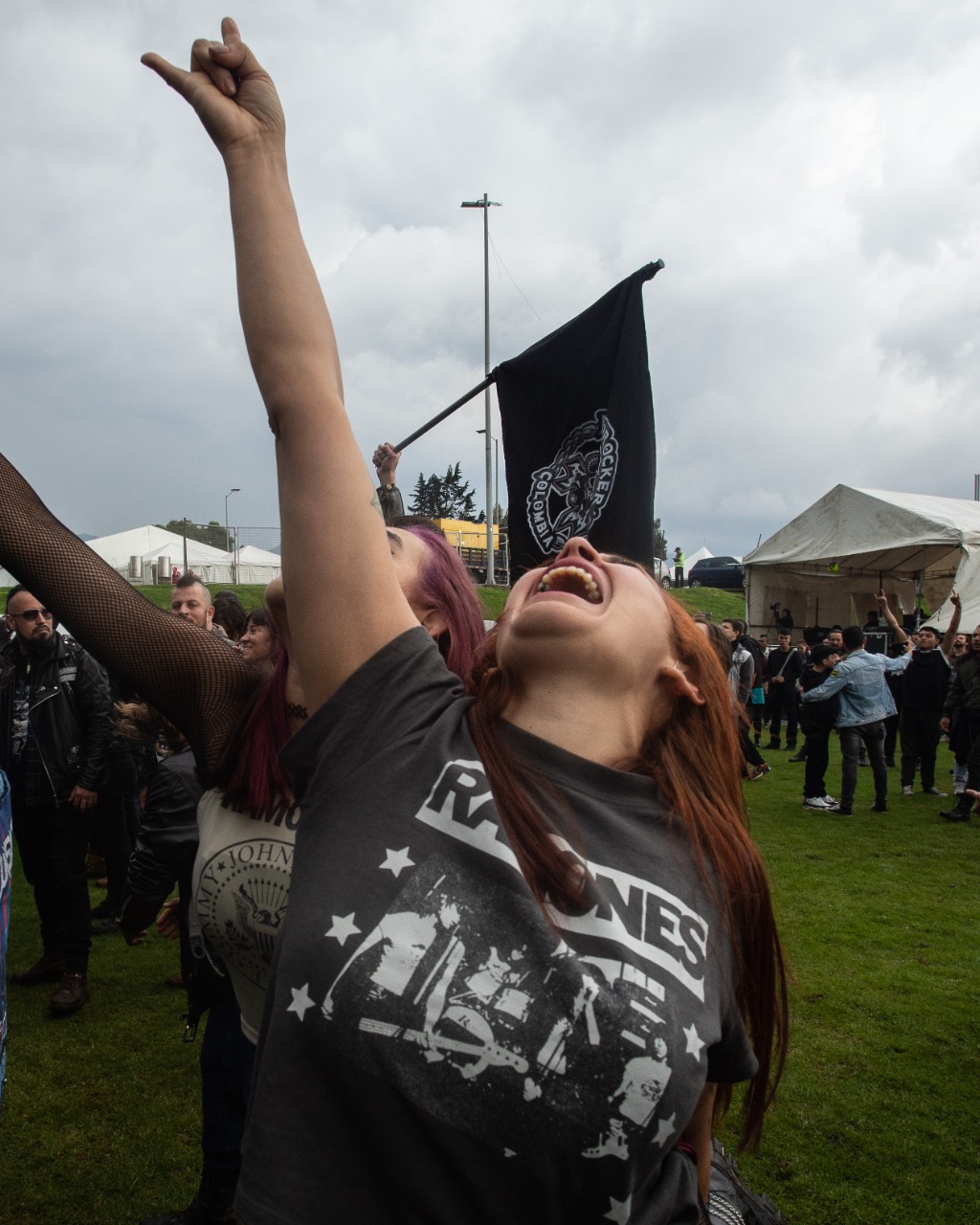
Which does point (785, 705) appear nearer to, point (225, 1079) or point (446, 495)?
point (225, 1079)

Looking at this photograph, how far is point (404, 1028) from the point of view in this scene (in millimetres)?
945

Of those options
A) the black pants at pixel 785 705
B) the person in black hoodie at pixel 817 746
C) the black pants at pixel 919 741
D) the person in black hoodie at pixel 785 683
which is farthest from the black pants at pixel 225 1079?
the black pants at pixel 785 705

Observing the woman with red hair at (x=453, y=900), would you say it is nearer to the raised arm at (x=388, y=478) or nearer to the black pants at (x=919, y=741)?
the raised arm at (x=388, y=478)

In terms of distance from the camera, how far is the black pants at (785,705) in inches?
612

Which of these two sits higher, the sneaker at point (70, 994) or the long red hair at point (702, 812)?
the long red hair at point (702, 812)

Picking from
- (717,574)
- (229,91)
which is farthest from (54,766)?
(717,574)

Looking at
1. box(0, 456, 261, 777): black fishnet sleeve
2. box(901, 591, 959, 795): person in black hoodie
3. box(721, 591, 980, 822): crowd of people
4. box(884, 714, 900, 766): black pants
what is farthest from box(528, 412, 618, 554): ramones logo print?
box(884, 714, 900, 766): black pants

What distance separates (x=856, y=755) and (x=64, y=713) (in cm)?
823

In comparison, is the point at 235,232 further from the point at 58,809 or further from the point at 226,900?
the point at 58,809

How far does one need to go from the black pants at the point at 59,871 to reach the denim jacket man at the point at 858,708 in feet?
26.0

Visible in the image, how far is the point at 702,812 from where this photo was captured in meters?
1.26

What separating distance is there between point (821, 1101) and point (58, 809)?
13.9 feet

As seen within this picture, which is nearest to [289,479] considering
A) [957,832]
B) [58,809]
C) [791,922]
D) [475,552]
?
[58,809]

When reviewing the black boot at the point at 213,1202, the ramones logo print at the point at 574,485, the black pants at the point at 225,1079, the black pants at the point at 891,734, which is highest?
the ramones logo print at the point at 574,485
